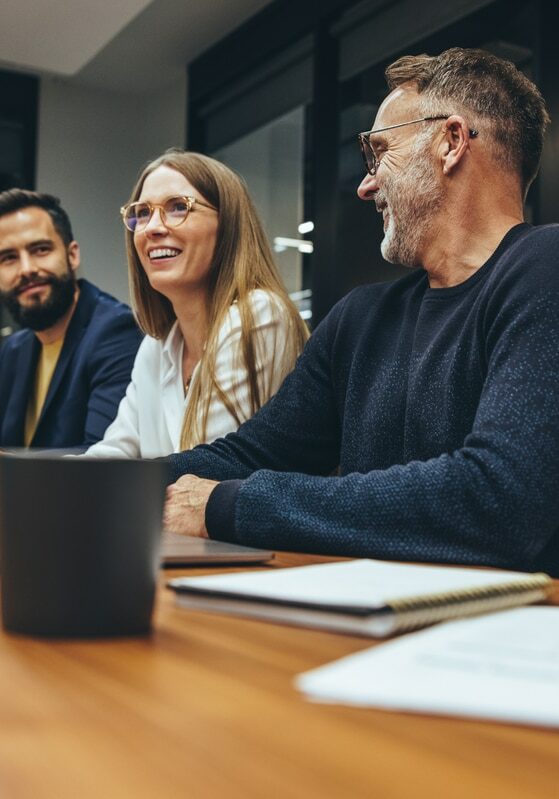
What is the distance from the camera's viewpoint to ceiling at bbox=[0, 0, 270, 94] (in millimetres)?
4184

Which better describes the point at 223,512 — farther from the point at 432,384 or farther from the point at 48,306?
the point at 48,306

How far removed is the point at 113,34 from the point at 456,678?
14.8 feet

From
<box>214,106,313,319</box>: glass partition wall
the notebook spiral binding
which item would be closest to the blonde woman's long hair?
the notebook spiral binding

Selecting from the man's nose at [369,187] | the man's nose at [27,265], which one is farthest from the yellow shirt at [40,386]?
the man's nose at [369,187]

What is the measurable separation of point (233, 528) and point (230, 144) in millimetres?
4223

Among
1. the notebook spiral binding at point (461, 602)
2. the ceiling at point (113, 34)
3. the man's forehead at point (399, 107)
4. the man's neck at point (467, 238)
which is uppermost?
the ceiling at point (113, 34)

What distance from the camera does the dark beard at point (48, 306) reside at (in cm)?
319

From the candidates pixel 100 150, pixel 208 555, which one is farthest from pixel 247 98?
pixel 208 555

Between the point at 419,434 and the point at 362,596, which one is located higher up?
the point at 419,434

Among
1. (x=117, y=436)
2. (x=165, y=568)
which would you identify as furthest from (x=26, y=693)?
(x=117, y=436)

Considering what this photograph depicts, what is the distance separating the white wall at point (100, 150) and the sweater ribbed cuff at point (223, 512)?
4561 mm

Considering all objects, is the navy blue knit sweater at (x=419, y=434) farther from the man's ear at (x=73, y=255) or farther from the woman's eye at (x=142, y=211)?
the man's ear at (x=73, y=255)

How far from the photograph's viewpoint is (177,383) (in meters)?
2.07

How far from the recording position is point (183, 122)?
17.6 feet
